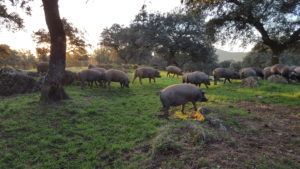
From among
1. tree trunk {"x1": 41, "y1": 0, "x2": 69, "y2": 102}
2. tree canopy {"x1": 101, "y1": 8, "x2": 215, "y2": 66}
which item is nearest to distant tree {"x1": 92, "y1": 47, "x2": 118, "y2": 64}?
tree canopy {"x1": 101, "y1": 8, "x2": 215, "y2": 66}

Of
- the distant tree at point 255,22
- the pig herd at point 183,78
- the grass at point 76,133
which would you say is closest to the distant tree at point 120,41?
the pig herd at point 183,78

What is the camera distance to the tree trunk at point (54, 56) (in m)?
9.27

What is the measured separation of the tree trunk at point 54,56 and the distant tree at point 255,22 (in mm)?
10220

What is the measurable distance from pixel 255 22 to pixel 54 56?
16964 millimetres

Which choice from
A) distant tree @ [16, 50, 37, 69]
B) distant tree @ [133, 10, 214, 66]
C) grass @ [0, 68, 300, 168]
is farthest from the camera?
distant tree @ [16, 50, 37, 69]

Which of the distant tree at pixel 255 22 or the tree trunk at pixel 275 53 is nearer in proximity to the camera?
the distant tree at pixel 255 22

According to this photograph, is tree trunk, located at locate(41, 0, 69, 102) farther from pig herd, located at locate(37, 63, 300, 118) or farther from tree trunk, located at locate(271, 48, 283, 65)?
tree trunk, located at locate(271, 48, 283, 65)

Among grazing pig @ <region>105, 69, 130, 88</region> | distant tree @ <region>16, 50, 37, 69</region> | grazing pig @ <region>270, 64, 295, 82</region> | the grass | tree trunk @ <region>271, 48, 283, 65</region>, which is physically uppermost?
distant tree @ <region>16, 50, 37, 69</region>

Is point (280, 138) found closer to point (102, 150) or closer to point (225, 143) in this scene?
point (225, 143)

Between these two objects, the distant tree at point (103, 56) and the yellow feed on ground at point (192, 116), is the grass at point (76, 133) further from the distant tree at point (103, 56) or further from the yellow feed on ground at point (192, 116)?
the distant tree at point (103, 56)

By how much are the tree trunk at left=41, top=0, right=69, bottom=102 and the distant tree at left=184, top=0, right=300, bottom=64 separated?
33.5 ft

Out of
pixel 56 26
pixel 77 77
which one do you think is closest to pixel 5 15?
pixel 77 77

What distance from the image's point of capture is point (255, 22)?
57.1ft

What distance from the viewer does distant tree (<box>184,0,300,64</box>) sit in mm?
15141
